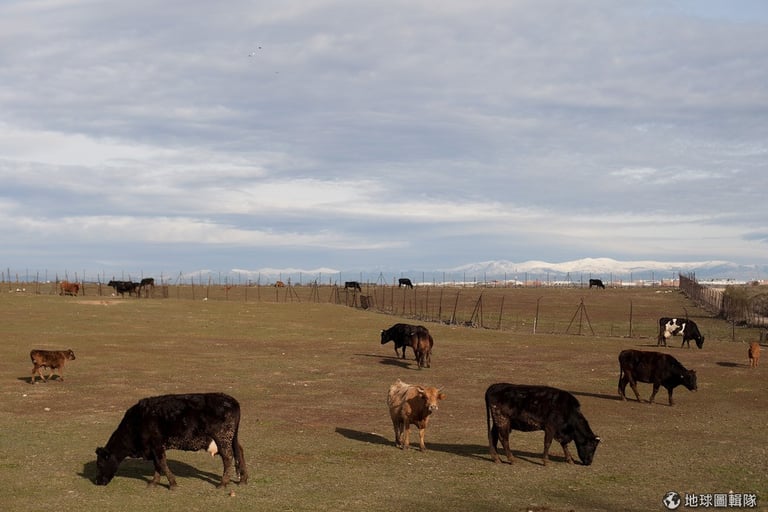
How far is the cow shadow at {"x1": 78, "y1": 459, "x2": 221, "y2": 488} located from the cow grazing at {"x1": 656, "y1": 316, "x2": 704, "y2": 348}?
3236 cm

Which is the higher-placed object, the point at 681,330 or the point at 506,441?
the point at 681,330

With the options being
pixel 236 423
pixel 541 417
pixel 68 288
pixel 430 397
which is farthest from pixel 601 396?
pixel 68 288

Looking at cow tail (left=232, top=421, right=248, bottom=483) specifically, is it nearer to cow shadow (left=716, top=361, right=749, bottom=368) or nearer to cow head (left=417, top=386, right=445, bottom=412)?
cow head (left=417, top=386, right=445, bottom=412)

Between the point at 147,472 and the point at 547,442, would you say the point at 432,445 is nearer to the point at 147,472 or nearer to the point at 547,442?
the point at 547,442

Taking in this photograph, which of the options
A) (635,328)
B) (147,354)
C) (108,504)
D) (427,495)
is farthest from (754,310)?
(108,504)

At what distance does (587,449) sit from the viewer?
1775 cm

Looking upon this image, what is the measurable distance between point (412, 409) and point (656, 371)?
449 inches

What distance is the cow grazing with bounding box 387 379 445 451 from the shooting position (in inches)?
744

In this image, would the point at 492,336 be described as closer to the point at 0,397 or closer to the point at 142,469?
the point at 0,397

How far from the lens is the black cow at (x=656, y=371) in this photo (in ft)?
87.7

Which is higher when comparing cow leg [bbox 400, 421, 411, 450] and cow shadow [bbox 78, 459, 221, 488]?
cow leg [bbox 400, 421, 411, 450]

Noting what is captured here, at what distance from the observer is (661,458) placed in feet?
60.3

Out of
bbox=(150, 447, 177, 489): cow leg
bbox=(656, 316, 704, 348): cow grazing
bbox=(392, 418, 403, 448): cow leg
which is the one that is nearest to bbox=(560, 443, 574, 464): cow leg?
bbox=(392, 418, 403, 448): cow leg

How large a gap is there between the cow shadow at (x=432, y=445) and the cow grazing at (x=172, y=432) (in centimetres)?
569
